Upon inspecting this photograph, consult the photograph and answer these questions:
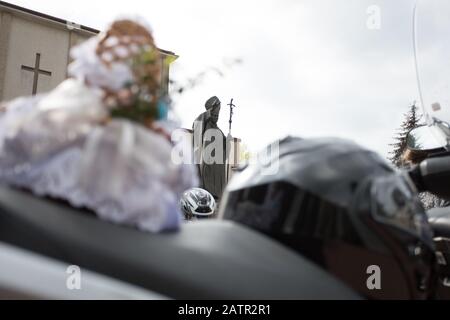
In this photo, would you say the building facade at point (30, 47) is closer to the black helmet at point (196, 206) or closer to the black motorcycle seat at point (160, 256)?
the black helmet at point (196, 206)

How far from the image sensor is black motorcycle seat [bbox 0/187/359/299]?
0.77m

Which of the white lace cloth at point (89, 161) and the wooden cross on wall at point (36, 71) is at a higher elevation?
the wooden cross on wall at point (36, 71)

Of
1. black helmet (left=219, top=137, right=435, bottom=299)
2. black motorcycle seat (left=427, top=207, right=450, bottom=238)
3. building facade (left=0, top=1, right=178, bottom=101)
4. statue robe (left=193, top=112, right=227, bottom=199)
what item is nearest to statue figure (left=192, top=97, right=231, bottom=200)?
statue robe (left=193, top=112, right=227, bottom=199)

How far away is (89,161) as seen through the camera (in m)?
0.81

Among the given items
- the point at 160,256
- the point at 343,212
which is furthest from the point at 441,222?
the point at 160,256

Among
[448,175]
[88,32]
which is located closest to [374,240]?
[448,175]

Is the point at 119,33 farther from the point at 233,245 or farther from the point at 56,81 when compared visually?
the point at 56,81

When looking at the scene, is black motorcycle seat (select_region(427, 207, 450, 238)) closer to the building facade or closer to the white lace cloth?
the white lace cloth

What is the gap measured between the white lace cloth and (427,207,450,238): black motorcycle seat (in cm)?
107

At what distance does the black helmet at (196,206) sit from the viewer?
586 centimetres

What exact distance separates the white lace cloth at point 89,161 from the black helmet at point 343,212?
0.82ft

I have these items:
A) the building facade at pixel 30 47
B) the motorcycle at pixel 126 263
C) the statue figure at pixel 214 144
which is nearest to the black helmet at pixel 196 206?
the statue figure at pixel 214 144
